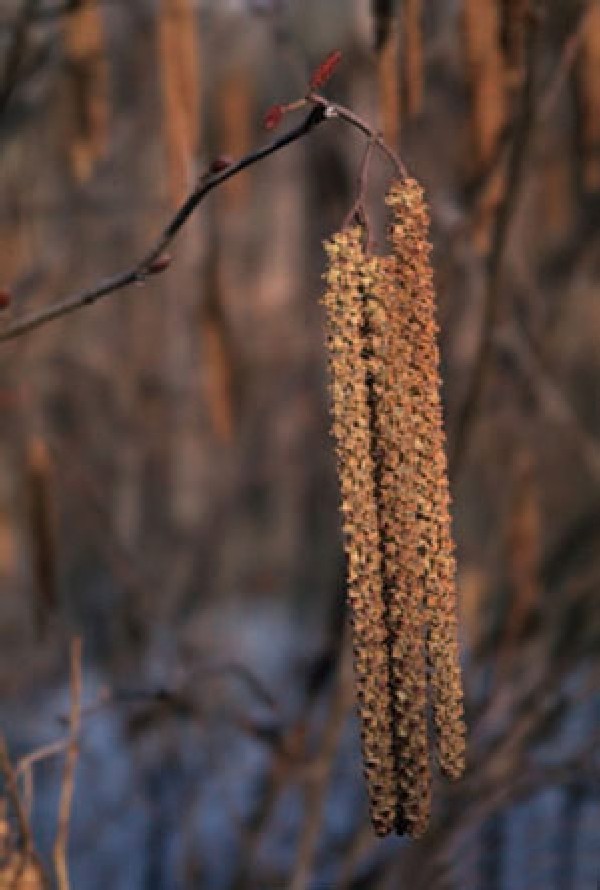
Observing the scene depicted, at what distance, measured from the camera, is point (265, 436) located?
962 centimetres

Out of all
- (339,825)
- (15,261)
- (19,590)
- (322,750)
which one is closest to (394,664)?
(322,750)

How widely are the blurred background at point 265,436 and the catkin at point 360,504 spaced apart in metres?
0.62

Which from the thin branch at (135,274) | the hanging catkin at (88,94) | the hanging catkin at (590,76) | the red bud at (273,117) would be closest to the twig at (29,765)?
the thin branch at (135,274)

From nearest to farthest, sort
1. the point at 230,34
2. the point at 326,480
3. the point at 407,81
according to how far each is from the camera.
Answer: the point at 407,81
the point at 230,34
the point at 326,480

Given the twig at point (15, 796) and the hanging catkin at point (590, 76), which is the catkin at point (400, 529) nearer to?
the twig at point (15, 796)

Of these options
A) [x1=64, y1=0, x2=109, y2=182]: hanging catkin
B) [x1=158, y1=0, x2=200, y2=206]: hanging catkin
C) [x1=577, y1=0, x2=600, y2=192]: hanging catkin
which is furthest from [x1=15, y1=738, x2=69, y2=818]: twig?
[x1=577, y1=0, x2=600, y2=192]: hanging catkin

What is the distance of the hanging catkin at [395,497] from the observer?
4.23 feet

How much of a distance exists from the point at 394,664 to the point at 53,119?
5.74 meters

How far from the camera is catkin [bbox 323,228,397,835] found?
1285 millimetres

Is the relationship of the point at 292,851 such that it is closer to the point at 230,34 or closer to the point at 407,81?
the point at 230,34

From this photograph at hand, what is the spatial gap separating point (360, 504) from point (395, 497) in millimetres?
32

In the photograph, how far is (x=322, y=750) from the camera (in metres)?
2.90

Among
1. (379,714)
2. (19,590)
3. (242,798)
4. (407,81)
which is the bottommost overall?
(242,798)

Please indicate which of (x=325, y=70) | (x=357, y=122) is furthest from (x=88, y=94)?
(x=357, y=122)
